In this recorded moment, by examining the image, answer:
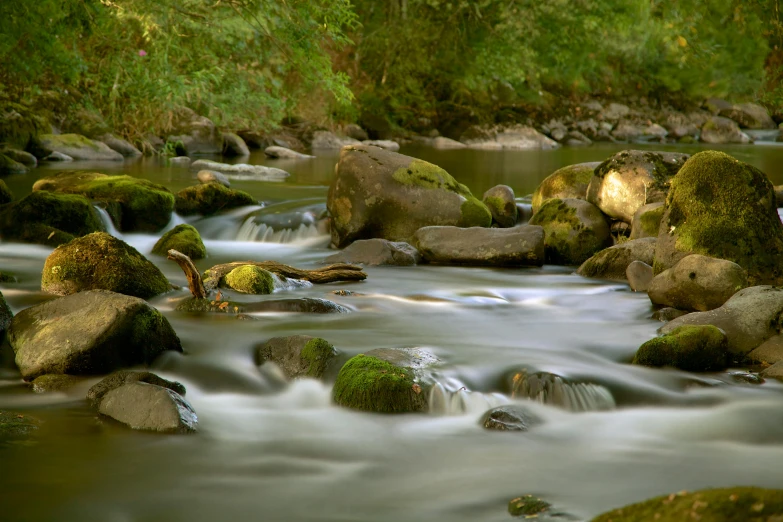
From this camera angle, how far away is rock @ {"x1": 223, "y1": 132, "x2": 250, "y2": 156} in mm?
22797

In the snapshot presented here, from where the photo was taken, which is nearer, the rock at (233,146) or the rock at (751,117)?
the rock at (233,146)

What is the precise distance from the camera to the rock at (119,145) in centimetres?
2009

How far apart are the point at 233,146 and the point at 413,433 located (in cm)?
1925

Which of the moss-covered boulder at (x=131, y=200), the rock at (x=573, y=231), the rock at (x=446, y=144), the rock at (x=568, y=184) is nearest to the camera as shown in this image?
the rock at (x=573, y=231)

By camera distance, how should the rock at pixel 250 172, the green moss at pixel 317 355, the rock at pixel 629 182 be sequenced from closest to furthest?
the green moss at pixel 317 355 → the rock at pixel 629 182 → the rock at pixel 250 172

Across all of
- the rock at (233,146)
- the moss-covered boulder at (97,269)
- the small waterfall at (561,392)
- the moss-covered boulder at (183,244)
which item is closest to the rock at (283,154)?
the rock at (233,146)

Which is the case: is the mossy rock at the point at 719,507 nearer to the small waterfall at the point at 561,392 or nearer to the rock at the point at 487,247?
the small waterfall at the point at 561,392

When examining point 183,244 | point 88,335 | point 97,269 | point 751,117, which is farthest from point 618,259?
point 751,117

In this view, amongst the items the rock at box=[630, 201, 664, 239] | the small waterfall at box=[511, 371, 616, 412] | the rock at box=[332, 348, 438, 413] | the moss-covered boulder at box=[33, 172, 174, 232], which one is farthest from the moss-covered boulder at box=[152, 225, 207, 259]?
the small waterfall at box=[511, 371, 616, 412]

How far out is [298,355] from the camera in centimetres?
532

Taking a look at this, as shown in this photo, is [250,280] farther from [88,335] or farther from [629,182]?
[629,182]

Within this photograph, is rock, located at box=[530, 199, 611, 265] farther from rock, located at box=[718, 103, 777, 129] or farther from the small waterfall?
rock, located at box=[718, 103, 777, 129]

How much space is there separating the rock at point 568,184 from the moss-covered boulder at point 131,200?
470cm

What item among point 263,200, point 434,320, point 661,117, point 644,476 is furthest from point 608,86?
point 644,476
